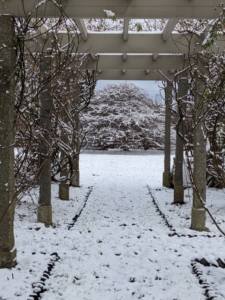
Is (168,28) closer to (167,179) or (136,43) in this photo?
(136,43)

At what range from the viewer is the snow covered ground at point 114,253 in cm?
352

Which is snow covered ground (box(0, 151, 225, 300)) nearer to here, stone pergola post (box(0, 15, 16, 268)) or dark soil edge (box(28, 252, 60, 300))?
dark soil edge (box(28, 252, 60, 300))

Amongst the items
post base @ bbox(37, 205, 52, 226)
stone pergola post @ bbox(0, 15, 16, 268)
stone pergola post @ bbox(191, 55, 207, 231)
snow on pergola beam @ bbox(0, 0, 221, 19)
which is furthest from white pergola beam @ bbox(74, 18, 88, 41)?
post base @ bbox(37, 205, 52, 226)

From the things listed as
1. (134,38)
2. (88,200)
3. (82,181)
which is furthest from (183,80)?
(82,181)

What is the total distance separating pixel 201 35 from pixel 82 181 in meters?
7.73

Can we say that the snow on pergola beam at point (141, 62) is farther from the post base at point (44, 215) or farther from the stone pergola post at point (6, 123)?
the stone pergola post at point (6, 123)

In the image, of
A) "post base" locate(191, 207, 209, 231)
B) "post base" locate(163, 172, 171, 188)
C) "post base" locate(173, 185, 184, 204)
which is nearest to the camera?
"post base" locate(191, 207, 209, 231)

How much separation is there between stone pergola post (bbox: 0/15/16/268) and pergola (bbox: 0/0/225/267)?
0.01 m

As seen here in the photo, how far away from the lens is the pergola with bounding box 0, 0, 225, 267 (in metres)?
3.79

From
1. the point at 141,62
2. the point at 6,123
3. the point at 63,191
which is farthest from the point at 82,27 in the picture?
the point at 63,191

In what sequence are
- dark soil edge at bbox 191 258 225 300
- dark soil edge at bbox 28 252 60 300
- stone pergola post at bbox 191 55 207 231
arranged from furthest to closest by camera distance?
stone pergola post at bbox 191 55 207 231 → dark soil edge at bbox 191 258 225 300 → dark soil edge at bbox 28 252 60 300

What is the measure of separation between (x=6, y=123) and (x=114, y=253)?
2181 mm

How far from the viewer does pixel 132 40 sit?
5.85m

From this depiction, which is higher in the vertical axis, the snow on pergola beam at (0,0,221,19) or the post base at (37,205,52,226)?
the snow on pergola beam at (0,0,221,19)
